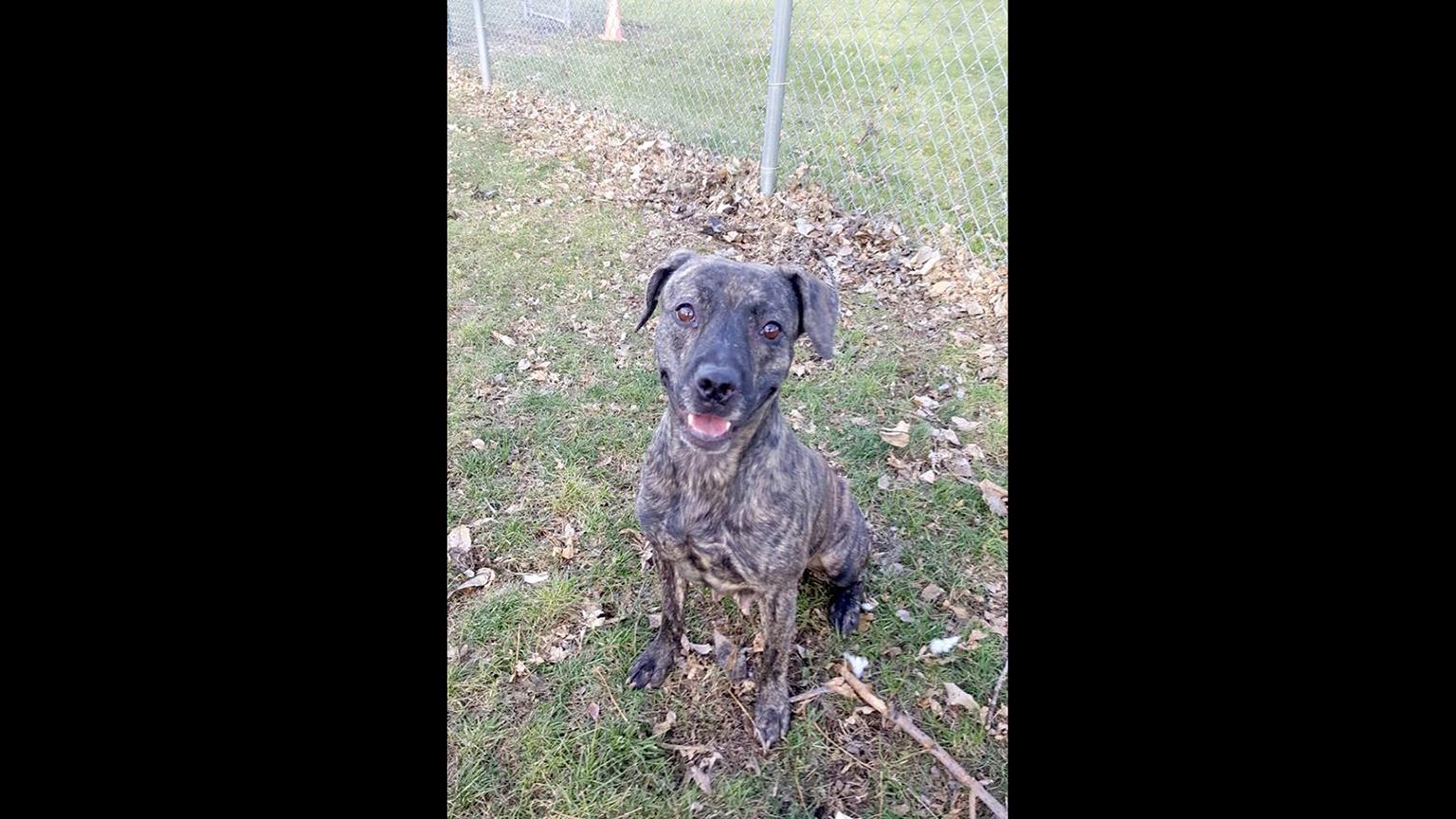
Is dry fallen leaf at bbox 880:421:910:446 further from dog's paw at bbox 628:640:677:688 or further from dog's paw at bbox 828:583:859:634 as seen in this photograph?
dog's paw at bbox 628:640:677:688

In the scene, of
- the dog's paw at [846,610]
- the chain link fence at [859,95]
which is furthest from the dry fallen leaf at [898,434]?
the chain link fence at [859,95]

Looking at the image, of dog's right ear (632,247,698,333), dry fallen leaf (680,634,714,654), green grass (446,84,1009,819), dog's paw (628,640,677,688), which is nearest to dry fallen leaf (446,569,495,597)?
green grass (446,84,1009,819)

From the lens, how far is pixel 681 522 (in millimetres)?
2604

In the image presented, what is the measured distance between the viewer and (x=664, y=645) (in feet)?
10.0

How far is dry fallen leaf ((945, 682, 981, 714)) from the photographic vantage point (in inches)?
117

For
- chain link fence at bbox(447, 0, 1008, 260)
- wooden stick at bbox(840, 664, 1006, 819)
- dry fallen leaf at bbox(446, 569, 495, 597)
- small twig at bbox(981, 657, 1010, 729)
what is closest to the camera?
wooden stick at bbox(840, 664, 1006, 819)

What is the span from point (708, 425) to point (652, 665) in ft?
3.96

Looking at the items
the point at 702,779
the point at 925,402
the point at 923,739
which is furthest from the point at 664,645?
the point at 925,402

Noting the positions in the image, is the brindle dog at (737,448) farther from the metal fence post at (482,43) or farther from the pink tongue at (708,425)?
the metal fence post at (482,43)

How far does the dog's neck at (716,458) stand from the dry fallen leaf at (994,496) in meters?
1.81

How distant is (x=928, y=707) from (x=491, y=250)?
5129mm
